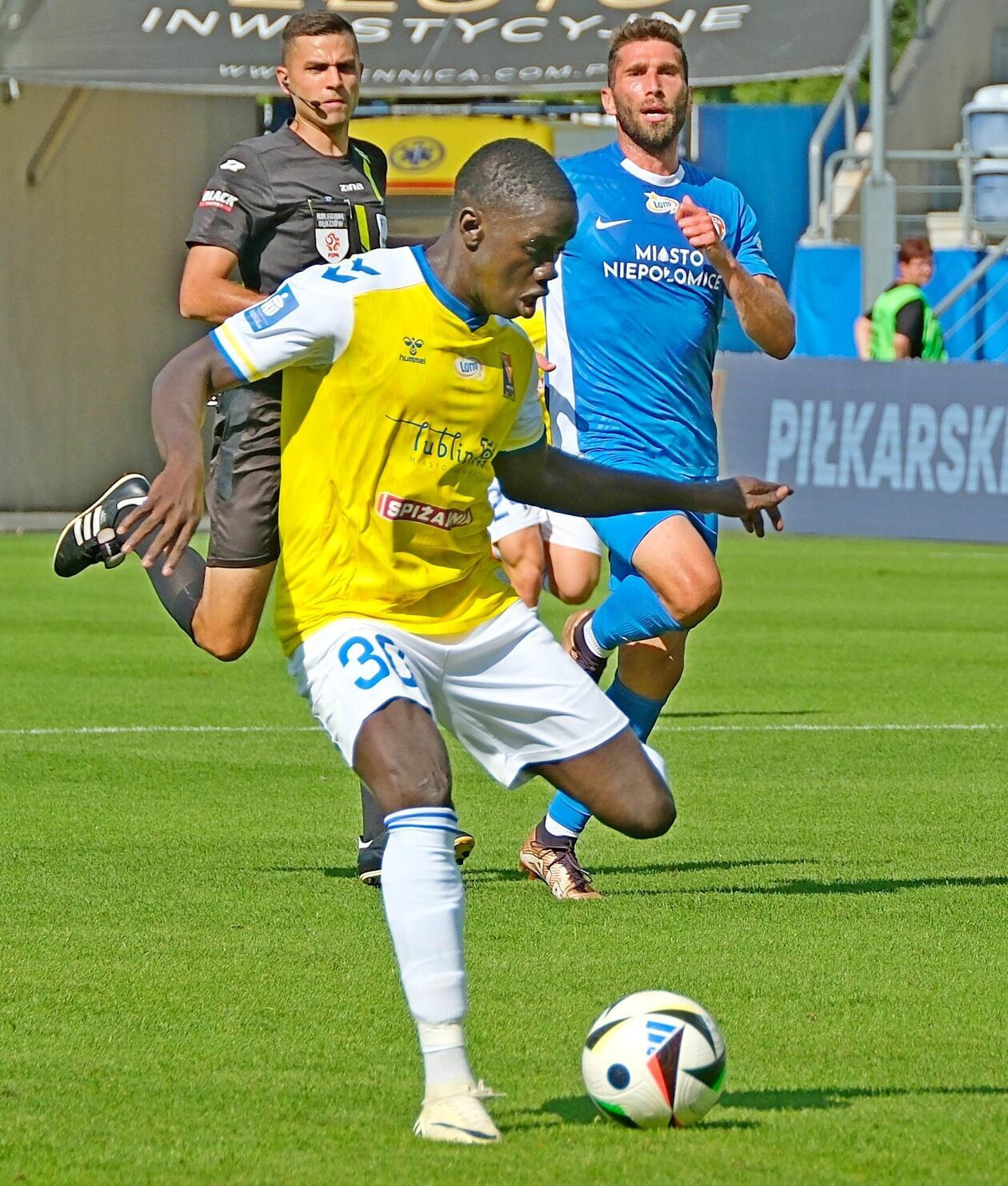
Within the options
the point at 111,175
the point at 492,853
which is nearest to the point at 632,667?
the point at 492,853

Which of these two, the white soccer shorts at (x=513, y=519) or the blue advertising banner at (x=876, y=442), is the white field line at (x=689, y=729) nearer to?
the white soccer shorts at (x=513, y=519)

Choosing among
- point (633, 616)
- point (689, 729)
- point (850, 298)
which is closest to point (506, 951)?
point (633, 616)

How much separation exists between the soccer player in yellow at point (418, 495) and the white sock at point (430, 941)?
5.6 inches

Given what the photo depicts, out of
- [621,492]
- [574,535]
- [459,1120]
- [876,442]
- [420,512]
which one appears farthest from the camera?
[876,442]

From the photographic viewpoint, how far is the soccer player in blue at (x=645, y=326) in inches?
286

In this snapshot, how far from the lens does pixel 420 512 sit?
4.87 meters

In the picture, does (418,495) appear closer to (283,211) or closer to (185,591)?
(185,591)

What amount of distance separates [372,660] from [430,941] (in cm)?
61

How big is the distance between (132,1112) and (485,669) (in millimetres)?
1139

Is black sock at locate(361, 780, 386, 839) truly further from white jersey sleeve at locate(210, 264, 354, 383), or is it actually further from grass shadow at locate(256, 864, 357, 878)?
white jersey sleeve at locate(210, 264, 354, 383)

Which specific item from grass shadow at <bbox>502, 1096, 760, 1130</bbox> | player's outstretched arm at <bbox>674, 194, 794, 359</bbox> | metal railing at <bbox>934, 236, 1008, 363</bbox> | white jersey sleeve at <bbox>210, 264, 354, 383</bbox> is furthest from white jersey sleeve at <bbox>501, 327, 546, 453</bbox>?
metal railing at <bbox>934, 236, 1008, 363</bbox>

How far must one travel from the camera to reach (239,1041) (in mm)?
5090

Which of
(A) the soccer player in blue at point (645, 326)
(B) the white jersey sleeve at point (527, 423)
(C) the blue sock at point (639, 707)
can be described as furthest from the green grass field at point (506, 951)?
(B) the white jersey sleeve at point (527, 423)

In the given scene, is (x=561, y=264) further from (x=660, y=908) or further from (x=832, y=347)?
(x=832, y=347)
